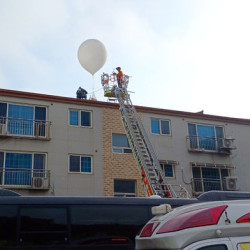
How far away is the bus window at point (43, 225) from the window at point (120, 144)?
14.2 m

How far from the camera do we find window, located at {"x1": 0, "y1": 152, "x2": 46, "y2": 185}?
18.9 metres

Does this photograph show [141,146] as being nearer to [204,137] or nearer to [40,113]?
[40,113]

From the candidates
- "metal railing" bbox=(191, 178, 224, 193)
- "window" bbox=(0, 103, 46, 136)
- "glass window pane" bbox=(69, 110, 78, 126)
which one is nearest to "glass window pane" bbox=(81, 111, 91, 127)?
"glass window pane" bbox=(69, 110, 78, 126)

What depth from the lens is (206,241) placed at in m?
3.62

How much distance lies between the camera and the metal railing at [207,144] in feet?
79.4

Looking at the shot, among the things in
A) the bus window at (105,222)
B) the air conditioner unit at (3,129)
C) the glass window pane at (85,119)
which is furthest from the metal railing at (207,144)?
the bus window at (105,222)

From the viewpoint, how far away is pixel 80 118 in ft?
71.9

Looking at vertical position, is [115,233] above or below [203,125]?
below

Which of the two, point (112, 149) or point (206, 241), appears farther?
point (112, 149)

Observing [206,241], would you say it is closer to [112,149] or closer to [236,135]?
[112,149]

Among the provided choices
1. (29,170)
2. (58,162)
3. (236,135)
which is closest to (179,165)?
(236,135)

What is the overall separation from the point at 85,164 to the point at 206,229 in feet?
57.7

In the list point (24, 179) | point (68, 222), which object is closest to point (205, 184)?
point (24, 179)

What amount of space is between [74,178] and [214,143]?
9.84m
